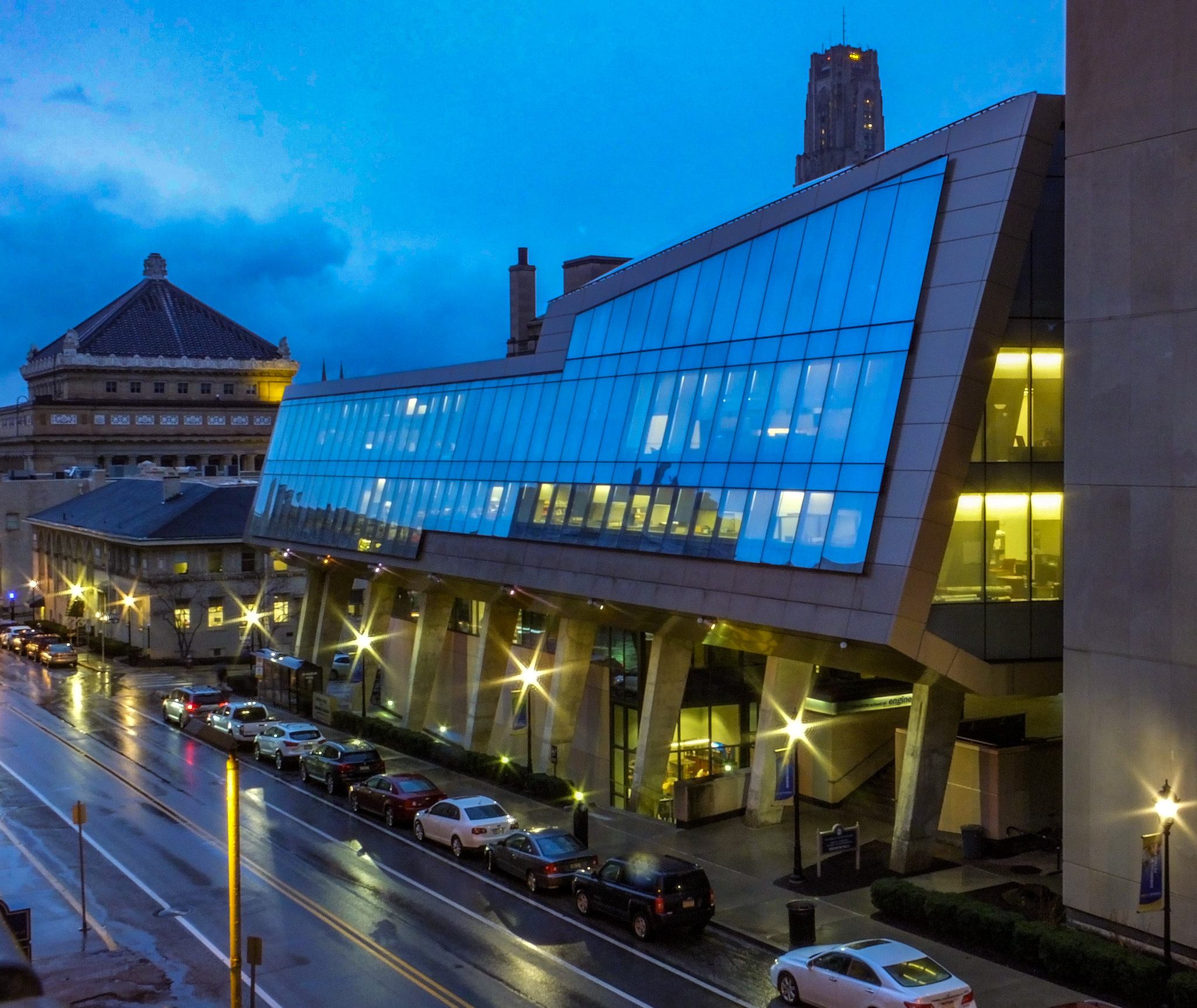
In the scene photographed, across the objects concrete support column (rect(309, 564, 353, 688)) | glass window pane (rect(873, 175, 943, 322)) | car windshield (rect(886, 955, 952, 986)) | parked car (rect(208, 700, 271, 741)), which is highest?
glass window pane (rect(873, 175, 943, 322))

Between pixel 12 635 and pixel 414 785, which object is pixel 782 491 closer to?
pixel 414 785

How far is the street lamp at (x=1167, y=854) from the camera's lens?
67.2 ft

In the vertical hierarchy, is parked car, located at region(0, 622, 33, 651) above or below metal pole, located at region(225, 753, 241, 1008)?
below

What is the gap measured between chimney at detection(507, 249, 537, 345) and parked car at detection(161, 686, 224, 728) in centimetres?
3336

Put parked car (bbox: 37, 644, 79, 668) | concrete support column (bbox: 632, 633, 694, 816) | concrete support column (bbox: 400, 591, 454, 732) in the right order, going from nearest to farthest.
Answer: concrete support column (bbox: 632, 633, 694, 816)
concrete support column (bbox: 400, 591, 454, 732)
parked car (bbox: 37, 644, 79, 668)

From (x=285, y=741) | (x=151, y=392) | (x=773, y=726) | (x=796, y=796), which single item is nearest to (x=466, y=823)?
(x=796, y=796)

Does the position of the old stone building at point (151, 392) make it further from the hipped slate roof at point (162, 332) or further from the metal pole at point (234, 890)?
the metal pole at point (234, 890)

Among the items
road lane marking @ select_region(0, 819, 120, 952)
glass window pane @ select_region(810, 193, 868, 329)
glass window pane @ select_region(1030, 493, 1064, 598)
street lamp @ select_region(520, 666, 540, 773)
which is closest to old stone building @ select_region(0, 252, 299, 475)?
street lamp @ select_region(520, 666, 540, 773)

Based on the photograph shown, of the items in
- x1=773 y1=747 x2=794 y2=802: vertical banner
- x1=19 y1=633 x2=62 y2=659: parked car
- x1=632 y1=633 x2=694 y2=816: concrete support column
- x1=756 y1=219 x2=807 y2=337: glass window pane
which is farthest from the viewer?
x1=19 y1=633 x2=62 y2=659: parked car

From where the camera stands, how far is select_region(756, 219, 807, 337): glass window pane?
31797mm

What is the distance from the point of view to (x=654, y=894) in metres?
24.7

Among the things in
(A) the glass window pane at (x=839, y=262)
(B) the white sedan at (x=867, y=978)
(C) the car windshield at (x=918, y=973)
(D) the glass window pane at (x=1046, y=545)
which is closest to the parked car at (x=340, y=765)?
(A) the glass window pane at (x=839, y=262)

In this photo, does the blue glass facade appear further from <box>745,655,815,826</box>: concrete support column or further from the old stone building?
the old stone building

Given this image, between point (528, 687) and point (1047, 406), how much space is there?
22020 millimetres
